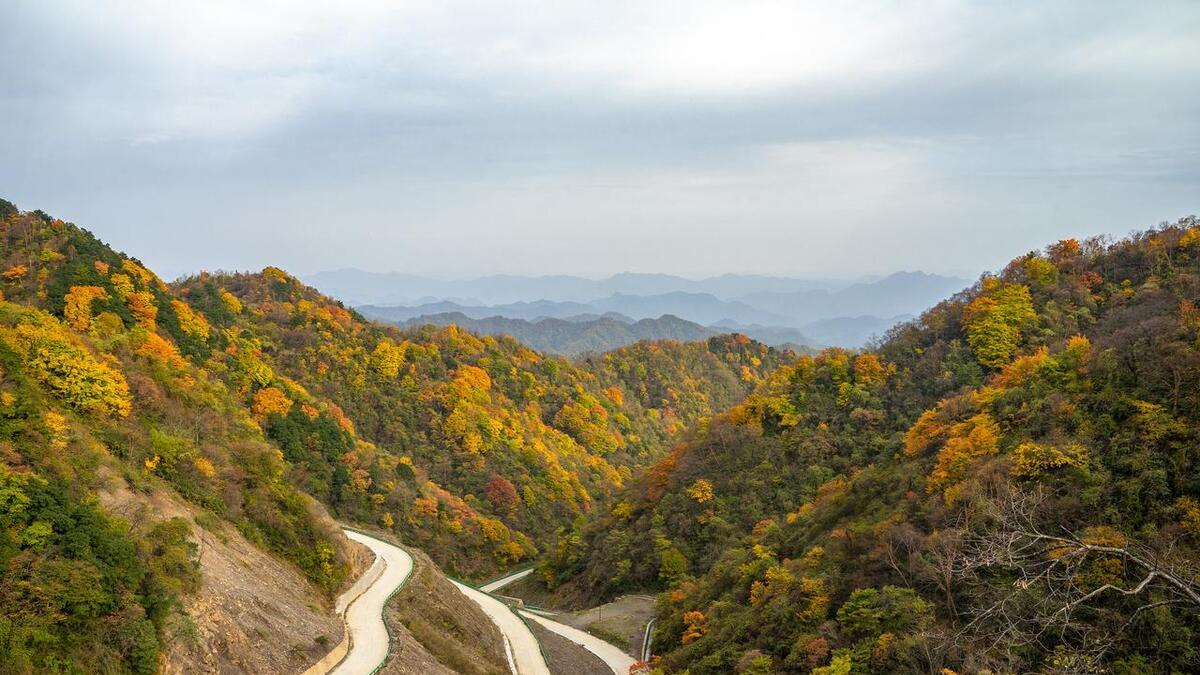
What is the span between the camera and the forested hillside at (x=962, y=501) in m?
16.2

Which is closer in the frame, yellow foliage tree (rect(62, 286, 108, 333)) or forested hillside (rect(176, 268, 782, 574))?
yellow foliage tree (rect(62, 286, 108, 333))

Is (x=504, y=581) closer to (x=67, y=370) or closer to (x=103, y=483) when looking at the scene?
(x=67, y=370)

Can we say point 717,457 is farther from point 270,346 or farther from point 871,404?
point 270,346

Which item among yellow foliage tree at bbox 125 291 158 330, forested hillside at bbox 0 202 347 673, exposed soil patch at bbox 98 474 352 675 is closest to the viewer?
forested hillside at bbox 0 202 347 673

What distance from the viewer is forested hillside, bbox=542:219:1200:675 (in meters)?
16.2

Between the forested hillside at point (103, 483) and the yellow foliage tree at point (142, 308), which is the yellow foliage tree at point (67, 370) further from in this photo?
the yellow foliage tree at point (142, 308)

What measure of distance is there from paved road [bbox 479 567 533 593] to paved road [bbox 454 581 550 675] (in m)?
12.2

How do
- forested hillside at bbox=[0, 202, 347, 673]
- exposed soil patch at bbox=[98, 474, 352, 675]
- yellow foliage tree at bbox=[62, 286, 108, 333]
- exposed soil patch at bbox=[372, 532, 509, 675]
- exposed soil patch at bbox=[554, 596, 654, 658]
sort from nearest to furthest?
forested hillside at bbox=[0, 202, 347, 673] < exposed soil patch at bbox=[98, 474, 352, 675] < exposed soil patch at bbox=[372, 532, 509, 675] < exposed soil patch at bbox=[554, 596, 654, 658] < yellow foliage tree at bbox=[62, 286, 108, 333]

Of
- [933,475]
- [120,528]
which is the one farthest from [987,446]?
[120,528]

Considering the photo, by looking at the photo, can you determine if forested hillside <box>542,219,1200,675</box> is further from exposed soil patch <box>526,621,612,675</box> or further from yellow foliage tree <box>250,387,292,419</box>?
yellow foliage tree <box>250,387,292,419</box>

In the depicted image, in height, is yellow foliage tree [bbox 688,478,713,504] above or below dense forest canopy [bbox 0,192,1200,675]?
below

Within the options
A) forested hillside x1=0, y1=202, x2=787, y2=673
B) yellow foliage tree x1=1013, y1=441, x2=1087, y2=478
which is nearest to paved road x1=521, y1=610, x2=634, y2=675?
forested hillside x1=0, y1=202, x2=787, y2=673

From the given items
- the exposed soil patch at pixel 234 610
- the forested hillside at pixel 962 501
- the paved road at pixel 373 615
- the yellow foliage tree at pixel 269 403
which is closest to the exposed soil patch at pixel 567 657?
the forested hillside at pixel 962 501

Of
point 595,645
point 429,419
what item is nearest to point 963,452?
point 595,645
